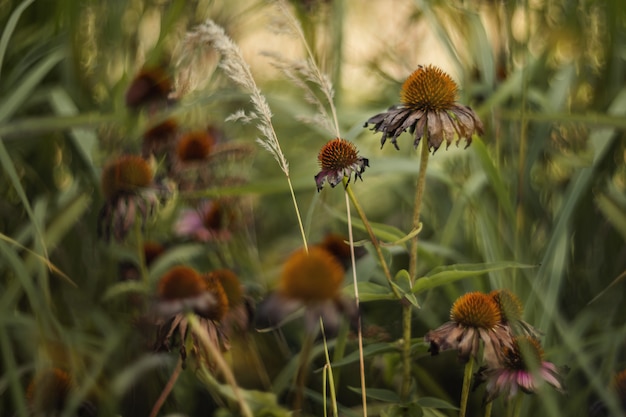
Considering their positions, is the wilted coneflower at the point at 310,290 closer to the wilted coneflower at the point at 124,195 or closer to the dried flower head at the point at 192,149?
the wilted coneflower at the point at 124,195

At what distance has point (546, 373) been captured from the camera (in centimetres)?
78

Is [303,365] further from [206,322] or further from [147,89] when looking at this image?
[147,89]

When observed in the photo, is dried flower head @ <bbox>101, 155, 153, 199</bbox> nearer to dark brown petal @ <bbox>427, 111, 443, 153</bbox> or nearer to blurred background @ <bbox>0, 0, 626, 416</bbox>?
blurred background @ <bbox>0, 0, 626, 416</bbox>

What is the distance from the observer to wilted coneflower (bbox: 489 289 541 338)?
0.77m

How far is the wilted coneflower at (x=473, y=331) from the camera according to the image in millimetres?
760

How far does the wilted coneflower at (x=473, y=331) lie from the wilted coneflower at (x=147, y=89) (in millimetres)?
773

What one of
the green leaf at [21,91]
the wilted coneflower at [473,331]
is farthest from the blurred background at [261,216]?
the wilted coneflower at [473,331]

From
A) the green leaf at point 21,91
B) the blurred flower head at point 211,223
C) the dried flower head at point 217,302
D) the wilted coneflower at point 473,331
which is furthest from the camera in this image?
the blurred flower head at point 211,223

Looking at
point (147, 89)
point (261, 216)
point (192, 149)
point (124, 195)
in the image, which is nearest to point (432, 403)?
point (124, 195)

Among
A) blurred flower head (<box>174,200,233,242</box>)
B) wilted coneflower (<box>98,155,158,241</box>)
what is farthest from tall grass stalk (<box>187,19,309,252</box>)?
blurred flower head (<box>174,200,233,242</box>)

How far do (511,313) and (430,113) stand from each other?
226 mm

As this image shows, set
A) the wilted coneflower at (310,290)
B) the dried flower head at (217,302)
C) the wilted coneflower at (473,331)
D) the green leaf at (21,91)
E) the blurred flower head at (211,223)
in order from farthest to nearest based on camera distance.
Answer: the blurred flower head at (211,223), the green leaf at (21,91), the dried flower head at (217,302), the wilted coneflower at (473,331), the wilted coneflower at (310,290)

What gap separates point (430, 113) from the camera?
83 centimetres

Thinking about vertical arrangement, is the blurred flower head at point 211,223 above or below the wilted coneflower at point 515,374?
above
